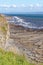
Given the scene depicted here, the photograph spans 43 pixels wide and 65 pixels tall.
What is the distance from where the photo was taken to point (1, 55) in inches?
590

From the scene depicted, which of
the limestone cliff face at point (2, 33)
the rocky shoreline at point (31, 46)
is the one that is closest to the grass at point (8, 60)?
the limestone cliff face at point (2, 33)

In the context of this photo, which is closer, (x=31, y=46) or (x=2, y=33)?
(x=2, y=33)

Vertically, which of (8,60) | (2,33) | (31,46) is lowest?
(31,46)

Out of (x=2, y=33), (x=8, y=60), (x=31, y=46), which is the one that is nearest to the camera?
(x=8, y=60)

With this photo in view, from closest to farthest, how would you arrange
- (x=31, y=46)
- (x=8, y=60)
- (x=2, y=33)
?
(x=8, y=60) → (x=2, y=33) → (x=31, y=46)

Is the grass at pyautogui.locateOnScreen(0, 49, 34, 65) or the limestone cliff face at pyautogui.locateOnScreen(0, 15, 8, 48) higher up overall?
the limestone cliff face at pyautogui.locateOnScreen(0, 15, 8, 48)

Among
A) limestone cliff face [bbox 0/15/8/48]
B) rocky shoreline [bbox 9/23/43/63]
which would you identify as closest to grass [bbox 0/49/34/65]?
limestone cliff face [bbox 0/15/8/48]

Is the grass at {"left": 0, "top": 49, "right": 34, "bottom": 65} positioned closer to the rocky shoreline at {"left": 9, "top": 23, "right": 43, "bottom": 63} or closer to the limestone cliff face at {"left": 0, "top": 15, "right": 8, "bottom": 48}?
the limestone cliff face at {"left": 0, "top": 15, "right": 8, "bottom": 48}

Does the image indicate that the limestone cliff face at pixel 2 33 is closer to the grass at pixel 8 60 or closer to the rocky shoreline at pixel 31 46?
the grass at pixel 8 60

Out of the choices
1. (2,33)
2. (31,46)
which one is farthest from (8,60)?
(31,46)

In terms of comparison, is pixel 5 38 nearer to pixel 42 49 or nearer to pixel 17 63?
pixel 17 63

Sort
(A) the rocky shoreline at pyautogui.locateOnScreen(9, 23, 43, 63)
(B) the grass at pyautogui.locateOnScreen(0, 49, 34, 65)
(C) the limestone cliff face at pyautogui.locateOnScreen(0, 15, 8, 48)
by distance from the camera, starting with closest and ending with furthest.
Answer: (B) the grass at pyautogui.locateOnScreen(0, 49, 34, 65)
(C) the limestone cliff face at pyautogui.locateOnScreen(0, 15, 8, 48)
(A) the rocky shoreline at pyautogui.locateOnScreen(9, 23, 43, 63)

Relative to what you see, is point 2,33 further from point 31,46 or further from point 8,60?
point 31,46

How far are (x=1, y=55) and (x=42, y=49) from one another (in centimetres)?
1416
